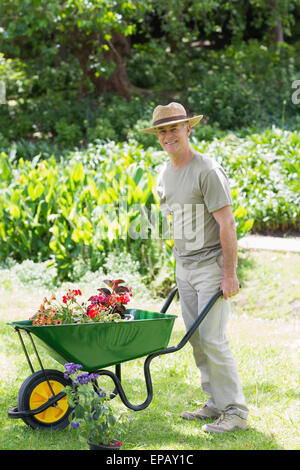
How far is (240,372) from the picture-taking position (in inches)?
185

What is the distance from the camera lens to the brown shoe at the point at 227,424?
143 inches

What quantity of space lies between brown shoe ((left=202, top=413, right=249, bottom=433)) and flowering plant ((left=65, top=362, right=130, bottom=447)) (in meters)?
0.58

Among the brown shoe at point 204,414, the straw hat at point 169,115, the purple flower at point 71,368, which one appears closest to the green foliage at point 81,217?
the brown shoe at point 204,414

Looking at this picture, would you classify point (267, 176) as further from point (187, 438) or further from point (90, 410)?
point (90, 410)

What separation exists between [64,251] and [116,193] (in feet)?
2.91

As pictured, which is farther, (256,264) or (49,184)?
(49,184)

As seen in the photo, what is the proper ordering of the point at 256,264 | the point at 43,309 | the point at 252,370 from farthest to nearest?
the point at 256,264 → the point at 252,370 → the point at 43,309

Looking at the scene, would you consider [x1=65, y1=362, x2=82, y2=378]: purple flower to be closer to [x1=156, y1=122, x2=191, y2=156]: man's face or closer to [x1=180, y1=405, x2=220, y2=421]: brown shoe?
[x1=180, y1=405, x2=220, y2=421]: brown shoe

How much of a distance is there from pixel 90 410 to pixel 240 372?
5.53 feet

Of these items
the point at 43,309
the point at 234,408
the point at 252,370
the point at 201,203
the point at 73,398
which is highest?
the point at 201,203

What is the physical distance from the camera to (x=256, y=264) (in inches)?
277
